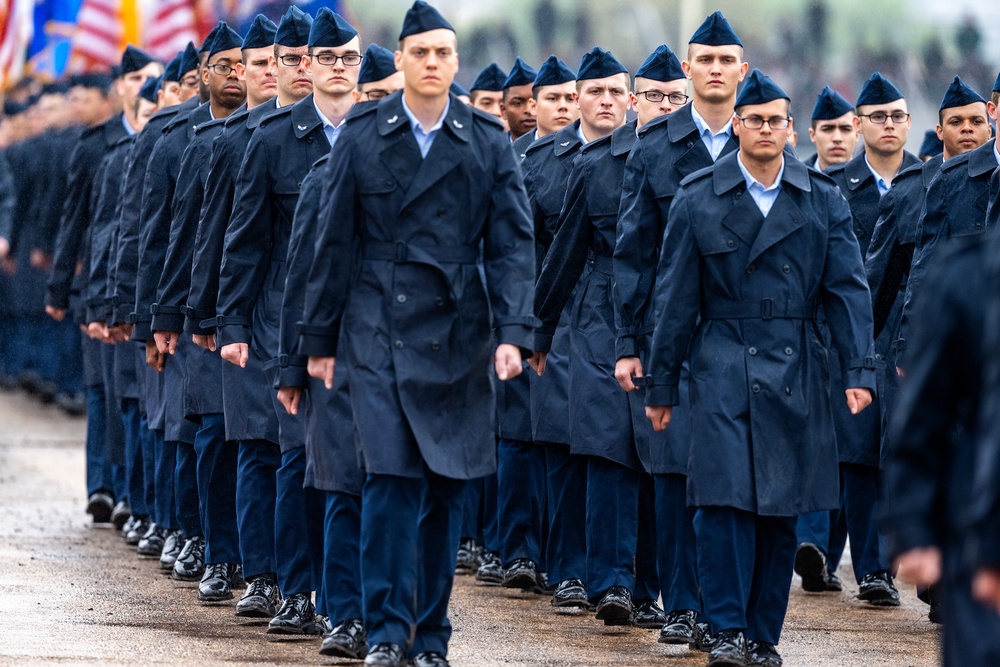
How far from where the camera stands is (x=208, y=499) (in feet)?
35.2

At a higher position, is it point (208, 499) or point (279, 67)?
point (279, 67)

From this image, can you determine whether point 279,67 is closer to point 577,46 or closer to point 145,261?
point 145,261

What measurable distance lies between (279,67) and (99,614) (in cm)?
254

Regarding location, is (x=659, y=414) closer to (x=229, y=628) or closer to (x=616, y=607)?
(x=616, y=607)

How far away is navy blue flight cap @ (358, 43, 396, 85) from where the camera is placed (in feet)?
31.4

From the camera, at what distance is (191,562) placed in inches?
456

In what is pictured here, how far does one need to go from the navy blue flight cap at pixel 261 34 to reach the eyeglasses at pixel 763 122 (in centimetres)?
282

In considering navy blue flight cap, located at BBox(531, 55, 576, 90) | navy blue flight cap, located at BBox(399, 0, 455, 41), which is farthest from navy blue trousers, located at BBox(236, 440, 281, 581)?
navy blue flight cap, located at BBox(531, 55, 576, 90)

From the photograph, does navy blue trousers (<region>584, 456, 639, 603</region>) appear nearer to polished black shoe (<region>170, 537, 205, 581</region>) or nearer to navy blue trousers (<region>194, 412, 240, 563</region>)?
navy blue trousers (<region>194, 412, 240, 563</region>)

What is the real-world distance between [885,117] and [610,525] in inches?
140

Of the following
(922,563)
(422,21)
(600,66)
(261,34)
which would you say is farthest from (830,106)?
(922,563)

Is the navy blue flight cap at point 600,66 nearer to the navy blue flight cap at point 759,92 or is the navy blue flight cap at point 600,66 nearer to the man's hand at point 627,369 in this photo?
the man's hand at point 627,369

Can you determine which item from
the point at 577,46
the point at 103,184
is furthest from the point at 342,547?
the point at 577,46

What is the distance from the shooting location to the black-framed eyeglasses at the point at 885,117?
1284 centimetres
